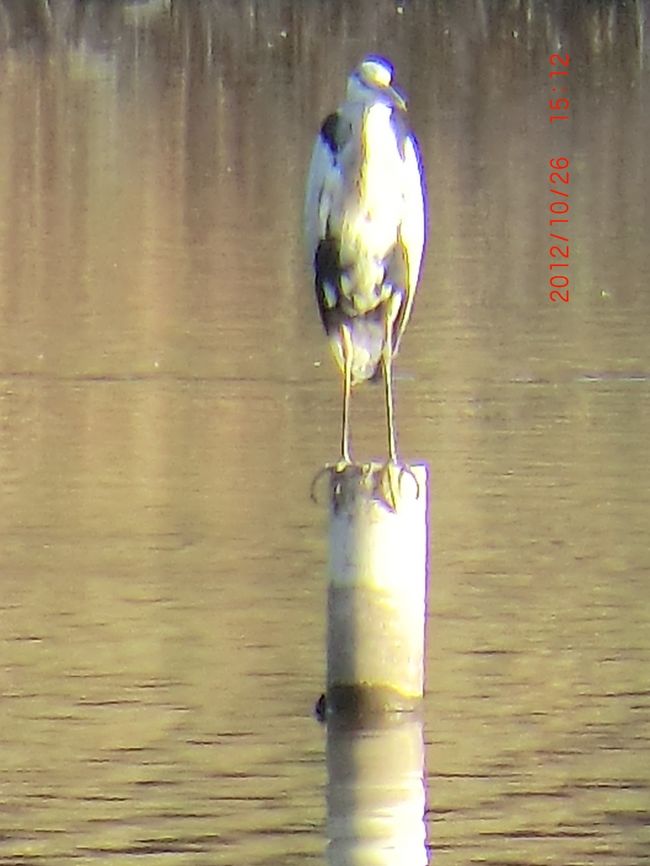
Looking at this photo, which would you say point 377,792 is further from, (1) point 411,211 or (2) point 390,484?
(1) point 411,211

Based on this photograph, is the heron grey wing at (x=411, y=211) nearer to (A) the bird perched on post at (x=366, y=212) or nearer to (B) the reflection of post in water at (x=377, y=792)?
(A) the bird perched on post at (x=366, y=212)

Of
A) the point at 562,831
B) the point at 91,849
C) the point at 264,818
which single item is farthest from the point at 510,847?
the point at 91,849

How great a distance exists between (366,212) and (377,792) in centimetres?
123

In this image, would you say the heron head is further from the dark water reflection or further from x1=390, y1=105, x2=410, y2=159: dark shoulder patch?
the dark water reflection

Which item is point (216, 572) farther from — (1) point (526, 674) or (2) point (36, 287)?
(2) point (36, 287)

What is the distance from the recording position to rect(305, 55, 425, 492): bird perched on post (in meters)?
4.86

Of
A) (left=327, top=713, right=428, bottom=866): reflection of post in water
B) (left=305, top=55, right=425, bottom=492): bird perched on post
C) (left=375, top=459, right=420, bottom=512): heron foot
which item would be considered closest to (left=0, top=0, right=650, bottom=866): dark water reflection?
(left=327, top=713, right=428, bottom=866): reflection of post in water
